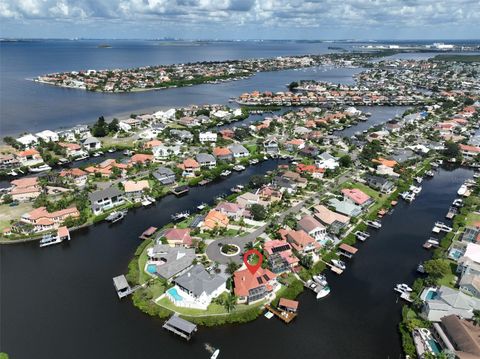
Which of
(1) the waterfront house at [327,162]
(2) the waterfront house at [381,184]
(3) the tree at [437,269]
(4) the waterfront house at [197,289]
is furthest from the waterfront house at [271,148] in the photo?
(4) the waterfront house at [197,289]

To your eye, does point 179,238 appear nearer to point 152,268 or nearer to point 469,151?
point 152,268

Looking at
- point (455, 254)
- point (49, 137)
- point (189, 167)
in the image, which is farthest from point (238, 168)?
point (49, 137)

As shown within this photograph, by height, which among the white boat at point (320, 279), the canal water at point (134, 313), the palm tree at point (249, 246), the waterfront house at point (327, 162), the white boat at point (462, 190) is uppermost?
the waterfront house at point (327, 162)

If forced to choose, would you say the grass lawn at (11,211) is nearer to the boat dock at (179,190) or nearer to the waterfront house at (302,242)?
the boat dock at (179,190)

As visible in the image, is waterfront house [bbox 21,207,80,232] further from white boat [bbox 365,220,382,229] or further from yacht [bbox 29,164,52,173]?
white boat [bbox 365,220,382,229]

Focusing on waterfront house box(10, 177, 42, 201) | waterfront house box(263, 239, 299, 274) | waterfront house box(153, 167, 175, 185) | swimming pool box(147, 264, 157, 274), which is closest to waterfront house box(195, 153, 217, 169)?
waterfront house box(153, 167, 175, 185)
